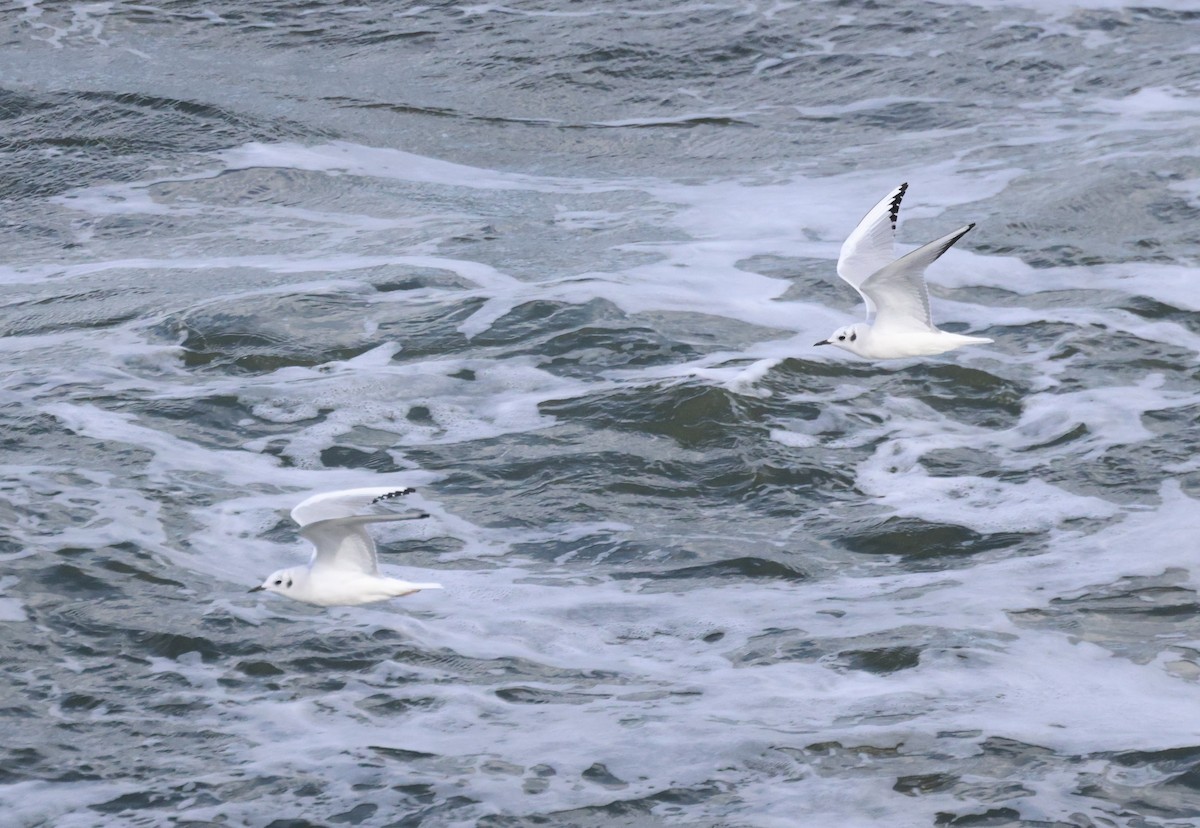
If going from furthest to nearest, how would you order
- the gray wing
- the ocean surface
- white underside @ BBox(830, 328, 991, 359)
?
white underside @ BBox(830, 328, 991, 359) < the gray wing < the ocean surface

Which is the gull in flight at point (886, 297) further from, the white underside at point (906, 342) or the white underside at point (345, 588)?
the white underside at point (345, 588)

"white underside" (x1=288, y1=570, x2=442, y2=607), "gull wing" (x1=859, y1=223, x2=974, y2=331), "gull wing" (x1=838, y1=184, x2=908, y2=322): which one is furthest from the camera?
"gull wing" (x1=838, y1=184, x2=908, y2=322)

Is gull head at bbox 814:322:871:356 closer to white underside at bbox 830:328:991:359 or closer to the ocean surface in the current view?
white underside at bbox 830:328:991:359

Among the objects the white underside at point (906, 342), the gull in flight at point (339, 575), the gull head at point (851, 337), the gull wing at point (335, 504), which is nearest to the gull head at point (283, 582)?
the gull in flight at point (339, 575)

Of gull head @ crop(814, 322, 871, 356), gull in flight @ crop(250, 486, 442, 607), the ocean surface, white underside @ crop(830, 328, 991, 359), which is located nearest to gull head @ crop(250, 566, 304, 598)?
gull in flight @ crop(250, 486, 442, 607)

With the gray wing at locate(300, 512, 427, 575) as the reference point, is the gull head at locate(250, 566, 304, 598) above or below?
below

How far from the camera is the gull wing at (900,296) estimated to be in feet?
26.6

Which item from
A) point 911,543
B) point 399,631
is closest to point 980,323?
point 911,543

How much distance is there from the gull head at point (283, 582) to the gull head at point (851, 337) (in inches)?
124

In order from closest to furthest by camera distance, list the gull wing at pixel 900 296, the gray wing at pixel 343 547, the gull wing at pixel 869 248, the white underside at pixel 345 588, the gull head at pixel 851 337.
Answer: the gray wing at pixel 343 547 → the white underside at pixel 345 588 → the gull wing at pixel 900 296 → the gull wing at pixel 869 248 → the gull head at pixel 851 337

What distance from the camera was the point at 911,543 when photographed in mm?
7754

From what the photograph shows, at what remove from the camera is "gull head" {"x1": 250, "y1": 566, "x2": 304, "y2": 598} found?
670 cm

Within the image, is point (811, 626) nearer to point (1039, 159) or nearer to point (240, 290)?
point (240, 290)

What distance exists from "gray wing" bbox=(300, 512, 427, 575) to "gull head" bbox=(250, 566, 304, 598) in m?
0.08
